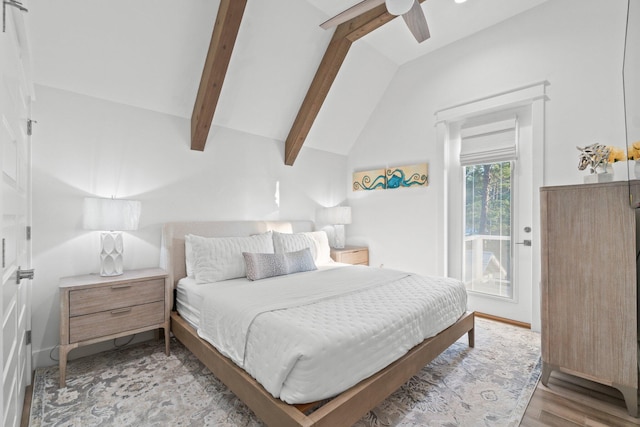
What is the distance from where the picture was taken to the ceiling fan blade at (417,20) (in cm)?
223

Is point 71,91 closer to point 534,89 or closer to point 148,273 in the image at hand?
point 148,273

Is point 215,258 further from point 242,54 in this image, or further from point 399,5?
point 399,5

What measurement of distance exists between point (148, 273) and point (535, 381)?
10.4ft

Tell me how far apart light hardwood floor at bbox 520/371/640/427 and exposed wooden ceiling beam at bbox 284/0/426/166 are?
3283 mm

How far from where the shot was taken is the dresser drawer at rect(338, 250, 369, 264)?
Answer: 4182 millimetres

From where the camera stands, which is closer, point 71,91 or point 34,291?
point 34,291

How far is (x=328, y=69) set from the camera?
137 inches

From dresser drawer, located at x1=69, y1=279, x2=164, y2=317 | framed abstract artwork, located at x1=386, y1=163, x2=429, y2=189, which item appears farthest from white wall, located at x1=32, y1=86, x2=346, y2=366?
framed abstract artwork, located at x1=386, y1=163, x2=429, y2=189

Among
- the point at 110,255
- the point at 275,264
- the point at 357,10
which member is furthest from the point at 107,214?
the point at 357,10

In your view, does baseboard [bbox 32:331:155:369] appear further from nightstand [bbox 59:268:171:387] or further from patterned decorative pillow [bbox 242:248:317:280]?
patterned decorative pillow [bbox 242:248:317:280]

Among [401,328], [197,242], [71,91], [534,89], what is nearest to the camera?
[401,328]

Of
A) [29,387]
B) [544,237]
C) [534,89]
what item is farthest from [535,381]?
[29,387]

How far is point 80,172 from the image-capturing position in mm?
2607

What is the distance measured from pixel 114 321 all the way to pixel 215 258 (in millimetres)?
879
